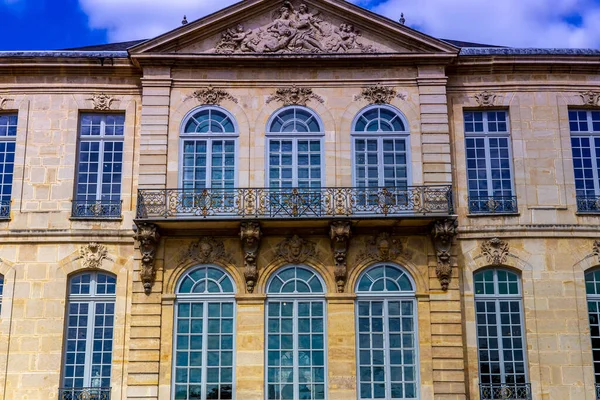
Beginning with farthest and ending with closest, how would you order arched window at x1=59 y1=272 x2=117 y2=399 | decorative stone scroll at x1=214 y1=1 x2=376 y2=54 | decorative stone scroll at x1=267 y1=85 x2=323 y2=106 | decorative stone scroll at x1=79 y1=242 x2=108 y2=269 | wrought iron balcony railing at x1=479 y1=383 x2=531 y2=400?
1. decorative stone scroll at x1=214 y1=1 x2=376 y2=54
2. decorative stone scroll at x1=267 y1=85 x2=323 y2=106
3. decorative stone scroll at x1=79 y1=242 x2=108 y2=269
4. arched window at x1=59 y1=272 x2=117 y2=399
5. wrought iron balcony railing at x1=479 y1=383 x2=531 y2=400

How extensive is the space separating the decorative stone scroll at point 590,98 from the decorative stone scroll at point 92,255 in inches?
409

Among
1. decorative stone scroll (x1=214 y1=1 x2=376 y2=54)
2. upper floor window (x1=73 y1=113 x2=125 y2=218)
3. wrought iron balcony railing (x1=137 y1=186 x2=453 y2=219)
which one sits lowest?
wrought iron balcony railing (x1=137 y1=186 x2=453 y2=219)

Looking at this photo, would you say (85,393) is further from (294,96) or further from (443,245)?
(443,245)

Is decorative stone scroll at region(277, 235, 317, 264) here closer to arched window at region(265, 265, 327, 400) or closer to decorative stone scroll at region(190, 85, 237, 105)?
arched window at region(265, 265, 327, 400)

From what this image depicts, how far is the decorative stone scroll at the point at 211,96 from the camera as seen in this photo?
17.7m

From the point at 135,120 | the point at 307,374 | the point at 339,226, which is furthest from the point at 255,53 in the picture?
the point at 307,374

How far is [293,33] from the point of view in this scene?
17938 mm

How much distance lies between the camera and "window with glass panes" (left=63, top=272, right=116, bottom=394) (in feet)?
53.7

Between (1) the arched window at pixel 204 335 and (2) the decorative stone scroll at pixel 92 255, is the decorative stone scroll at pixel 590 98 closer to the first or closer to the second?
(1) the arched window at pixel 204 335

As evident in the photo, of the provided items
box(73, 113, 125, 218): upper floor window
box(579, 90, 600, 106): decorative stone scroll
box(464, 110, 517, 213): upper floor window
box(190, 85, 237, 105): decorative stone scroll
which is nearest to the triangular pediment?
box(190, 85, 237, 105): decorative stone scroll

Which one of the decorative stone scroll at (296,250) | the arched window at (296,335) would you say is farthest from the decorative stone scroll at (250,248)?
the decorative stone scroll at (296,250)

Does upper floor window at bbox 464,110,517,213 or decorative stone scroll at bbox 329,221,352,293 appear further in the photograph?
upper floor window at bbox 464,110,517,213

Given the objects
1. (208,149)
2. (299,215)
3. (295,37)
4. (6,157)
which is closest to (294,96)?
(295,37)

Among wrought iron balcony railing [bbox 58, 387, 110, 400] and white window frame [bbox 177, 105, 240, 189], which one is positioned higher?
white window frame [bbox 177, 105, 240, 189]
